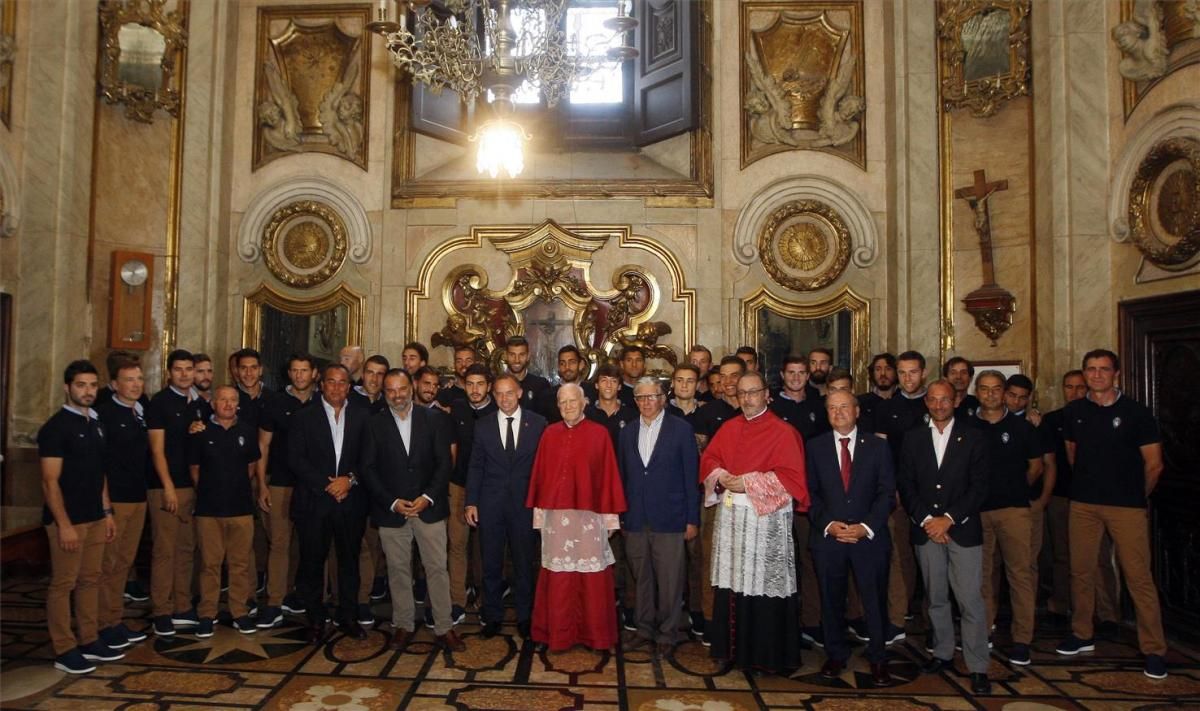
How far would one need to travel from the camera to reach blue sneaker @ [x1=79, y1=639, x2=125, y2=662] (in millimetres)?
5148

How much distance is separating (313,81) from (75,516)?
577 cm

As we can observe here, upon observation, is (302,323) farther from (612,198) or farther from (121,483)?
(121,483)

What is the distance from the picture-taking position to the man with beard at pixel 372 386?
6617mm

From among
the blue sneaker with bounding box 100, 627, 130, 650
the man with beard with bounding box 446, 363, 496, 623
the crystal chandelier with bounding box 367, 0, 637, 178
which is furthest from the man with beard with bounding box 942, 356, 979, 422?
the blue sneaker with bounding box 100, 627, 130, 650

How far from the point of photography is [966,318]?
319 inches

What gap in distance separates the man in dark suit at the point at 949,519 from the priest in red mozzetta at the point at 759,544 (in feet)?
2.28

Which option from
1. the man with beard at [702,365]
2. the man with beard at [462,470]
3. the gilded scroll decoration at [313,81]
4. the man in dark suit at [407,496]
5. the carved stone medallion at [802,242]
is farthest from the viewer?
the gilded scroll decoration at [313,81]

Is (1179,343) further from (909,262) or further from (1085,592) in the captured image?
(909,262)

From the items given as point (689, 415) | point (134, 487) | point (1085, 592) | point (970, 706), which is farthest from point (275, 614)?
point (1085, 592)

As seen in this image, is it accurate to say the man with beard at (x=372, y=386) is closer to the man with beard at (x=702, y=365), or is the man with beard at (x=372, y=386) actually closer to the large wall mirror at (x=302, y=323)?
the large wall mirror at (x=302, y=323)

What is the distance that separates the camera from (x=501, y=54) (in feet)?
18.2

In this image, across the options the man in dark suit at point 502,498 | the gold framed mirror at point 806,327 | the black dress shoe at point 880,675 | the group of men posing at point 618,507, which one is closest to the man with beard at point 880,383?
the group of men posing at point 618,507

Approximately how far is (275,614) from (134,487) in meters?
Result: 1.28

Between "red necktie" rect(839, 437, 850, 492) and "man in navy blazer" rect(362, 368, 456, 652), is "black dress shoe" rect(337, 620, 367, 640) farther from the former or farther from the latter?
"red necktie" rect(839, 437, 850, 492)
